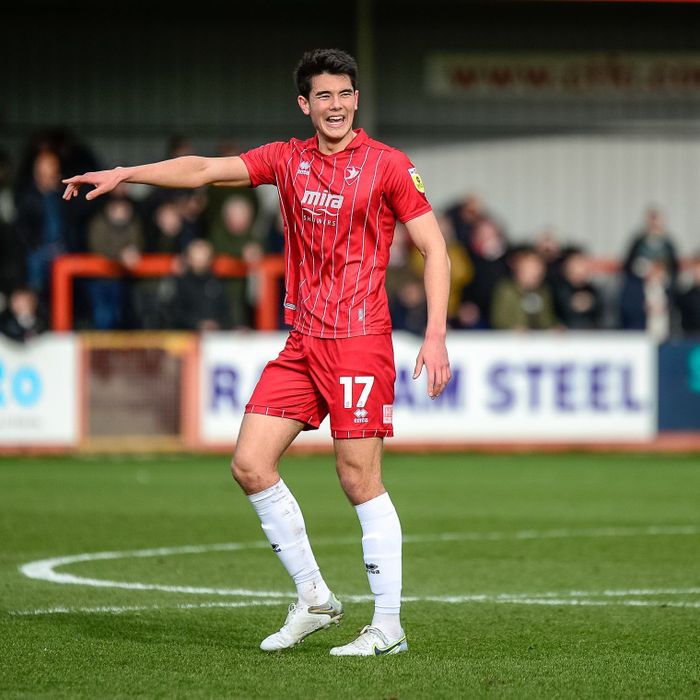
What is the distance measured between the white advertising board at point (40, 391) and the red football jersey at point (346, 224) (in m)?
9.35

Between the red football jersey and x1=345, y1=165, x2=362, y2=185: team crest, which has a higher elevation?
x1=345, y1=165, x2=362, y2=185: team crest

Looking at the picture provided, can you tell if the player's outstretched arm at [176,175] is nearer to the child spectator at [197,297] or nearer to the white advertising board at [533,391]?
the white advertising board at [533,391]

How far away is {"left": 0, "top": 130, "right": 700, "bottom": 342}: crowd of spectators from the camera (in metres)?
16.1

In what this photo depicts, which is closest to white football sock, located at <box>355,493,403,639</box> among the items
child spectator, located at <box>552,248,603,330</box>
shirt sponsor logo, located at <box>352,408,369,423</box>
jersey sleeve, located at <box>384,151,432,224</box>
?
shirt sponsor logo, located at <box>352,408,369,423</box>

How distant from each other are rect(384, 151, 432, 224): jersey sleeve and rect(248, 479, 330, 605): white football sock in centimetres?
110

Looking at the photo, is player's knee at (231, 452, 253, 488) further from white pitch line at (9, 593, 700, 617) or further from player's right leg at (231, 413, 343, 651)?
white pitch line at (9, 593, 700, 617)

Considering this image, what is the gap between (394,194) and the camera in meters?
5.76

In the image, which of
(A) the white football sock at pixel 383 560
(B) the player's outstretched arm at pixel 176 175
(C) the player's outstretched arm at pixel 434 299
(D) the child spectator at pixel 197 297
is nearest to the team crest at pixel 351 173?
(C) the player's outstretched arm at pixel 434 299

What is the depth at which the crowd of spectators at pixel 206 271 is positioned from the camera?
16.1 meters

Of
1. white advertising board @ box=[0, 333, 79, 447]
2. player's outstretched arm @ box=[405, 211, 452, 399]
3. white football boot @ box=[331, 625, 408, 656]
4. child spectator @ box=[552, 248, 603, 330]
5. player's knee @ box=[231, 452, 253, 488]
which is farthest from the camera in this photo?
child spectator @ box=[552, 248, 603, 330]

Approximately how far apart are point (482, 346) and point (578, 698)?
1068 cm

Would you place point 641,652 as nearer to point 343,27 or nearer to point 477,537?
point 477,537

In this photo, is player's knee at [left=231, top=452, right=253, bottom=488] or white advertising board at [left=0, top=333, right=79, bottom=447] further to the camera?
white advertising board at [left=0, top=333, right=79, bottom=447]

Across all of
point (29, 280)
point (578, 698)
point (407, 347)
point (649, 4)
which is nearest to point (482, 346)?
point (407, 347)
